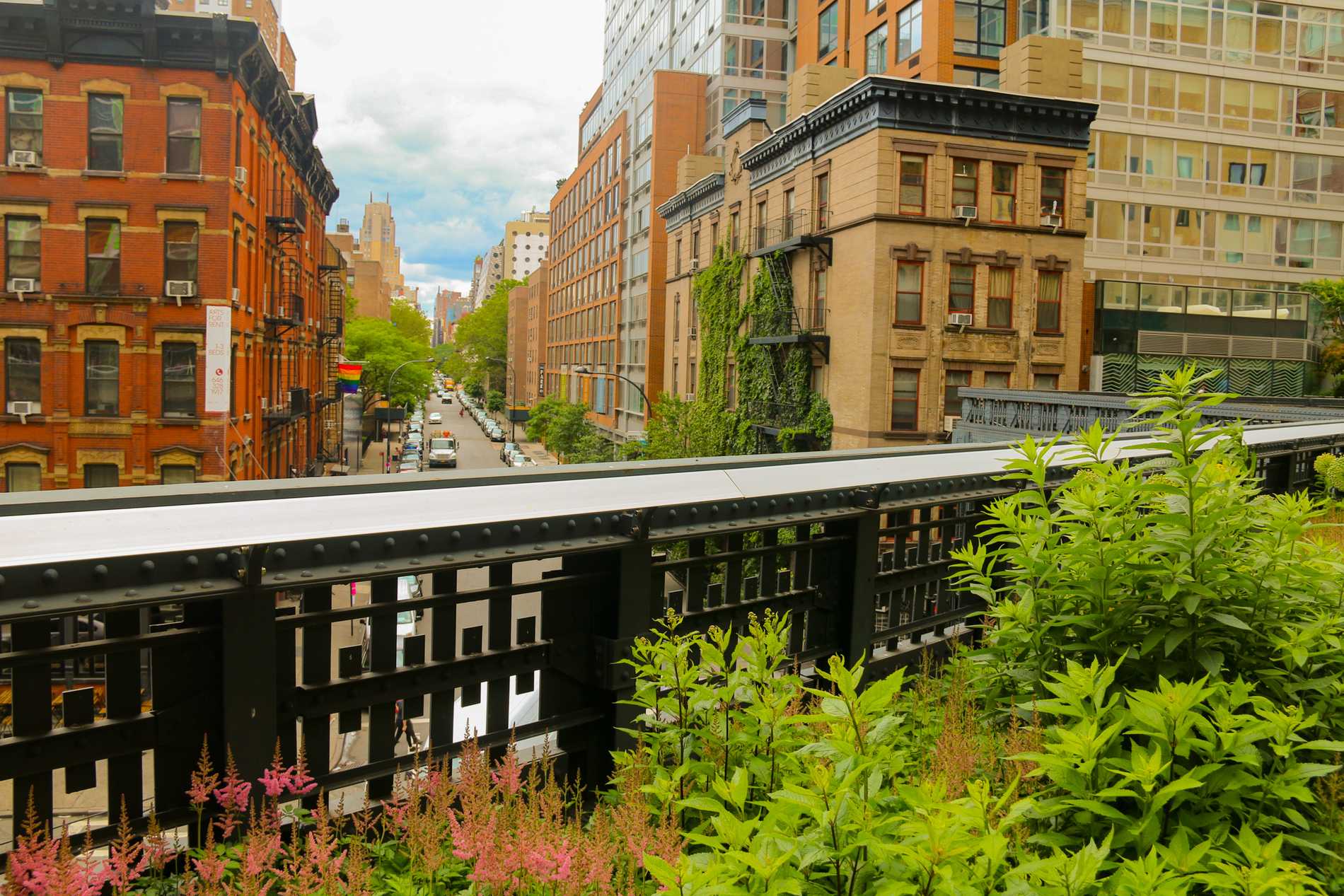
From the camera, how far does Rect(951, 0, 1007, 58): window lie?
36719 millimetres

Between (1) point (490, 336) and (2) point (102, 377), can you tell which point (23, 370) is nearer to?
(2) point (102, 377)

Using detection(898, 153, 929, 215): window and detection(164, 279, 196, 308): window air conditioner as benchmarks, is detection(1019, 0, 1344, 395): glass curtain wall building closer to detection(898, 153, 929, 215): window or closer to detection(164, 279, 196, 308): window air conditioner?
detection(898, 153, 929, 215): window

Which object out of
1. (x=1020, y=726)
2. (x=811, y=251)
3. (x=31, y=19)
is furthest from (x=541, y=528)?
(x=811, y=251)

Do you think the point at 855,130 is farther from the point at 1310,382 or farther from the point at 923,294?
the point at 1310,382

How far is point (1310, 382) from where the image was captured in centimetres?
4169

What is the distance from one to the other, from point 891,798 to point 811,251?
37.5m

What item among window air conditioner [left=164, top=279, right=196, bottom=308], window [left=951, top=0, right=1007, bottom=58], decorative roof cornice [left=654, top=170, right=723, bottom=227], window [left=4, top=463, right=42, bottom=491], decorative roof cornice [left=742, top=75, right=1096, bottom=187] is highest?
window [left=951, top=0, right=1007, bottom=58]

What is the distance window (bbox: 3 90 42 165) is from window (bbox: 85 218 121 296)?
8.12 ft

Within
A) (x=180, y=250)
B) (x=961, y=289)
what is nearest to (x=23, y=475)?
(x=180, y=250)

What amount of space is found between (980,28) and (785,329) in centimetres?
1379

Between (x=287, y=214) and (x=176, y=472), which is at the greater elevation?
(x=287, y=214)

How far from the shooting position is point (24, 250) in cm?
2919

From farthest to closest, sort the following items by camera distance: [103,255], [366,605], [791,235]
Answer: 1. [791,235]
2. [103,255]
3. [366,605]

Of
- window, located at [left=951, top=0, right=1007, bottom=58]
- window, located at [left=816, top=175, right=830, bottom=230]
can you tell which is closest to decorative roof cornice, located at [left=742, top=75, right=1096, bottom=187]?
window, located at [left=816, top=175, right=830, bottom=230]
